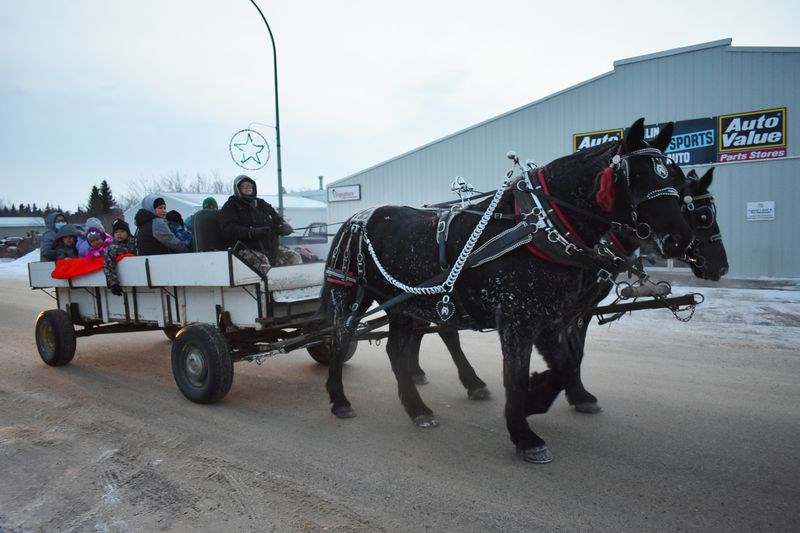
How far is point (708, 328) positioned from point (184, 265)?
6.53 meters

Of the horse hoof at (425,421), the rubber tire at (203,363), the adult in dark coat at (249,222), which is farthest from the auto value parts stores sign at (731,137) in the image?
the rubber tire at (203,363)

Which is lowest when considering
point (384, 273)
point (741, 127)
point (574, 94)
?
point (384, 273)

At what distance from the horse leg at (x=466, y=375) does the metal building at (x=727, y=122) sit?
10.0 metres

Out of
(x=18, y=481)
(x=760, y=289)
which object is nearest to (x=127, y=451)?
(x=18, y=481)

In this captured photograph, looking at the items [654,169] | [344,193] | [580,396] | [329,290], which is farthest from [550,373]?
[344,193]

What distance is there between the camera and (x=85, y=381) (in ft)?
18.7

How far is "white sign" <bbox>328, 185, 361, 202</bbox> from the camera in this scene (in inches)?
739

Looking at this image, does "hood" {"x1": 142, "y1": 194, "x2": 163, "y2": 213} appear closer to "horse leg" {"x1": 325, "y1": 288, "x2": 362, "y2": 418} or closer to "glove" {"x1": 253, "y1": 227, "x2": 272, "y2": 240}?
"glove" {"x1": 253, "y1": 227, "x2": 272, "y2": 240}

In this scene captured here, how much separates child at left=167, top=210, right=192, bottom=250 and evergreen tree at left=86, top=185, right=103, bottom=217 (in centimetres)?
5206

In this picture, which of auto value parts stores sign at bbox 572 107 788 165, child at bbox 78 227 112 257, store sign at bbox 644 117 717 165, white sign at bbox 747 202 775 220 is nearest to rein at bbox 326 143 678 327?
child at bbox 78 227 112 257

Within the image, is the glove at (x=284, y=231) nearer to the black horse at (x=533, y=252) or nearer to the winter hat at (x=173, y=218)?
the black horse at (x=533, y=252)

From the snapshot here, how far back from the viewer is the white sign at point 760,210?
39.8ft

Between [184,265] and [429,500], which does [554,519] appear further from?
[184,265]

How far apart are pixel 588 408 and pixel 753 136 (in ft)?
36.4
